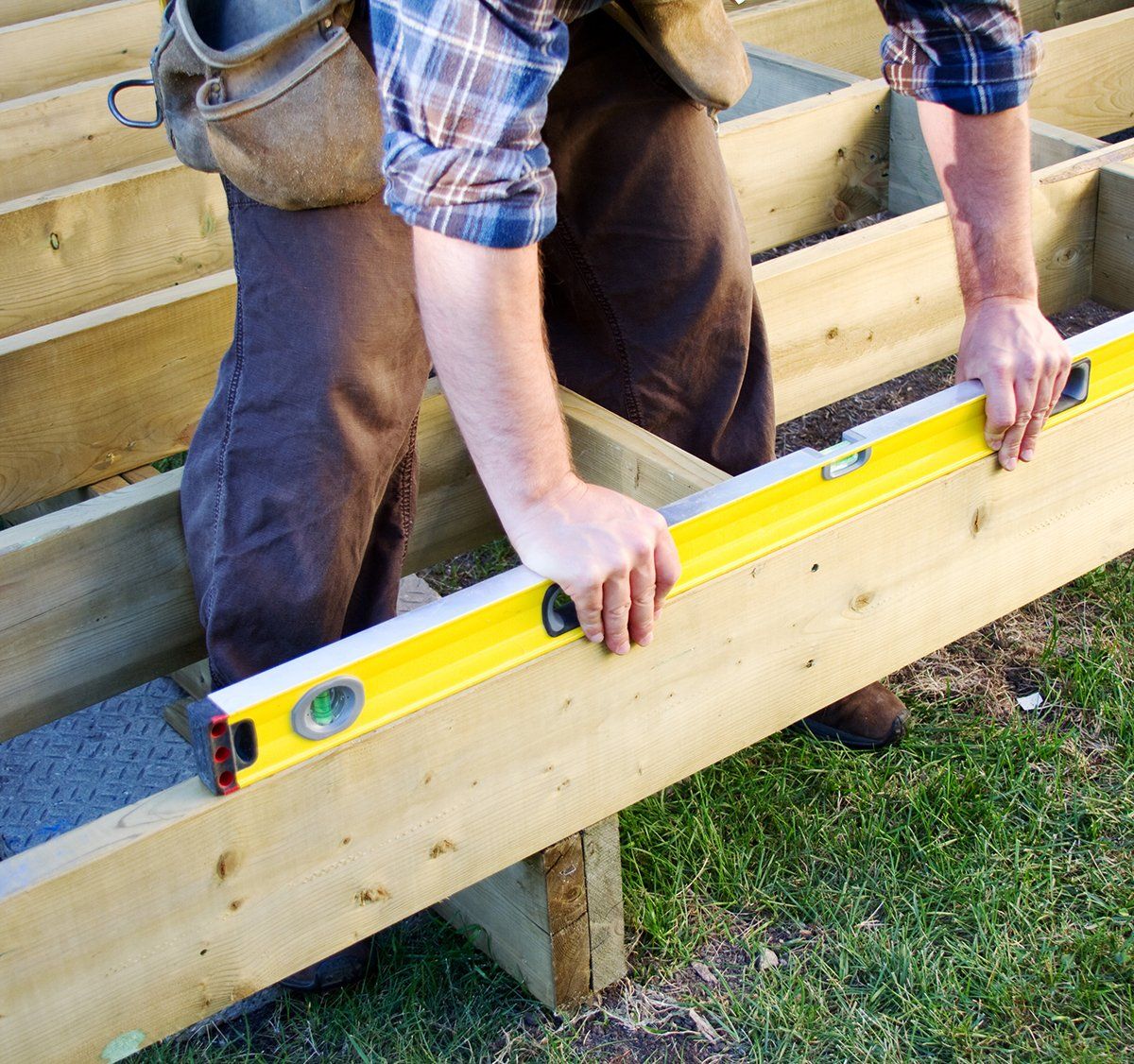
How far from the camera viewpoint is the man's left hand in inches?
73.4

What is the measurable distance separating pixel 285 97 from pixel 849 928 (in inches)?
59.1

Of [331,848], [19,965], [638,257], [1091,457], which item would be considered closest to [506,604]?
[331,848]

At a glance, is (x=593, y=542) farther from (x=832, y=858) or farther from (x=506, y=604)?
(x=832, y=858)

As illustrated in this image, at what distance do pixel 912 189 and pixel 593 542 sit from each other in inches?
91.3

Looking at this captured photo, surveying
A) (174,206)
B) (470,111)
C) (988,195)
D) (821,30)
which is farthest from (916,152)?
(470,111)

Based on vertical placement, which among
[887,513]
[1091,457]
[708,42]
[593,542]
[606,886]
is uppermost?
[708,42]

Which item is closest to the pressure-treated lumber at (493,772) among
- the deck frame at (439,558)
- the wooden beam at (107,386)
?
the deck frame at (439,558)

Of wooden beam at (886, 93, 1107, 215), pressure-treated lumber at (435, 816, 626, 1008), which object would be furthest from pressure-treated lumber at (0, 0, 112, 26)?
pressure-treated lumber at (435, 816, 626, 1008)

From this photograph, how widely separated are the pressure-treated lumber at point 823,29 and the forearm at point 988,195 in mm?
2112

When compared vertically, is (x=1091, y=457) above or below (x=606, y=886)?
above

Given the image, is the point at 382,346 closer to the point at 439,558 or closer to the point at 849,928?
the point at 439,558

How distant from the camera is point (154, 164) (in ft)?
9.71

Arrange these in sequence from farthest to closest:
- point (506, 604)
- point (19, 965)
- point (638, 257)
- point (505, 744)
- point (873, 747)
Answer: point (873, 747) → point (638, 257) → point (505, 744) → point (506, 604) → point (19, 965)

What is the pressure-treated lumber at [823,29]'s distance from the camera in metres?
4.06
